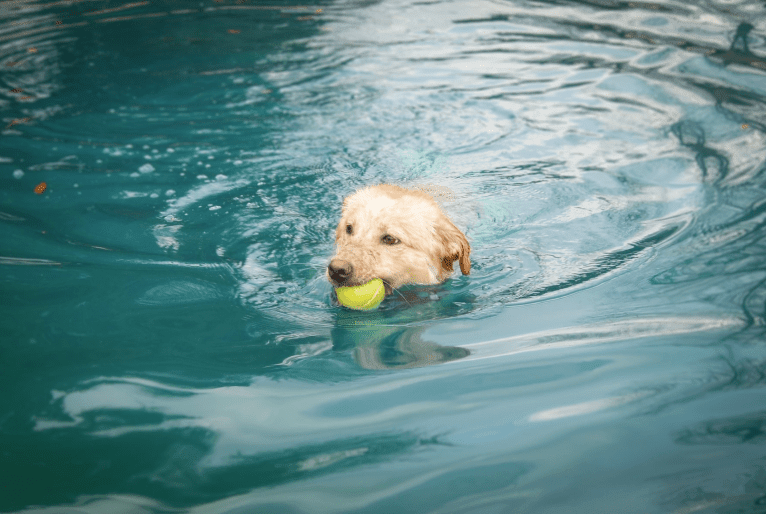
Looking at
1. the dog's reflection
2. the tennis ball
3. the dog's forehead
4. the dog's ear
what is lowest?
the dog's reflection

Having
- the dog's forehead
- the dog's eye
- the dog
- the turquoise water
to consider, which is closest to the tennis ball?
the turquoise water

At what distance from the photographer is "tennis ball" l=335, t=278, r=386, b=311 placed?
11.8 feet

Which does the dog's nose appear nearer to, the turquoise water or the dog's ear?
the turquoise water

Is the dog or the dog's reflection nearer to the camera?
the dog's reflection

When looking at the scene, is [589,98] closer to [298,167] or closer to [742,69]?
[742,69]

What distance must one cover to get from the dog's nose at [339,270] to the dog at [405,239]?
0.35 meters

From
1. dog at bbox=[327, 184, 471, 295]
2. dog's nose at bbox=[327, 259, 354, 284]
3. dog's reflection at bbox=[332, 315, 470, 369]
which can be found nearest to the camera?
dog's reflection at bbox=[332, 315, 470, 369]

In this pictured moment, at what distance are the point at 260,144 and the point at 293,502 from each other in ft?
15.2

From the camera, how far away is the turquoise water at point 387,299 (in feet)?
7.46

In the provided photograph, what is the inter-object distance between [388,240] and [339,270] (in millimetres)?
704

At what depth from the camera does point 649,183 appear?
17.8 feet

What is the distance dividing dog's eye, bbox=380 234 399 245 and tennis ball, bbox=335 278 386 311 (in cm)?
49

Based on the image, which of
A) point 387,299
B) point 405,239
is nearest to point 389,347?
point 387,299

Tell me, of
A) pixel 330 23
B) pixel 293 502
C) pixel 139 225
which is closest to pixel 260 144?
pixel 139 225
